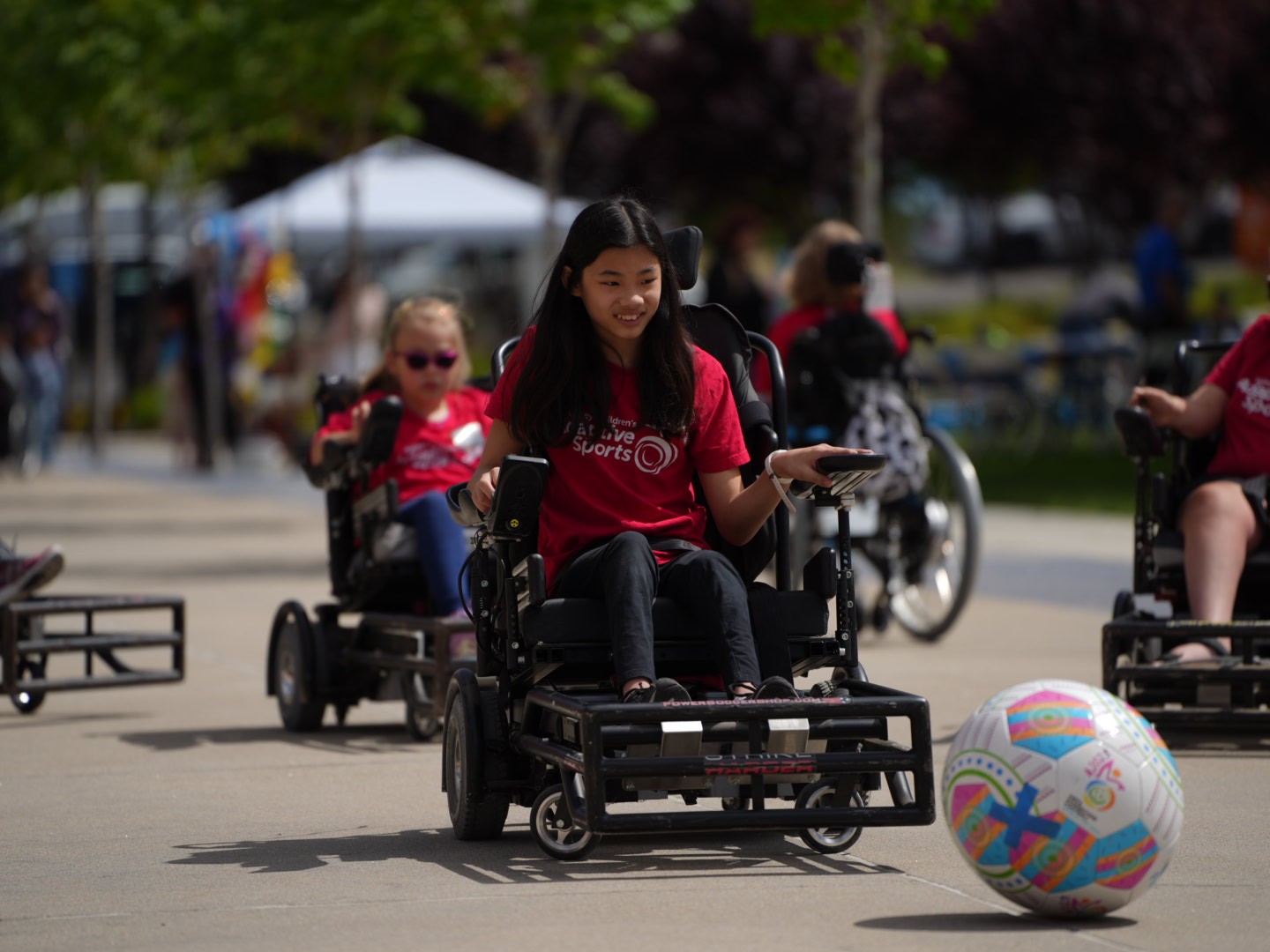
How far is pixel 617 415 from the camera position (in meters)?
5.88

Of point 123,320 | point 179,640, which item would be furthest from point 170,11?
point 123,320

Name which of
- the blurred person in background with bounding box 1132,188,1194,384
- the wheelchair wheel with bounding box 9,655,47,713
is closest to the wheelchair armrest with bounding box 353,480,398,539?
the wheelchair wheel with bounding box 9,655,47,713

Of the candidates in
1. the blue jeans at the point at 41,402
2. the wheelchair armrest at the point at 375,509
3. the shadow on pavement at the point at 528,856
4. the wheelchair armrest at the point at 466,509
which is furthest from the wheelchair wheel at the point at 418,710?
the blue jeans at the point at 41,402

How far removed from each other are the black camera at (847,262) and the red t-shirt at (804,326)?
0.16 meters

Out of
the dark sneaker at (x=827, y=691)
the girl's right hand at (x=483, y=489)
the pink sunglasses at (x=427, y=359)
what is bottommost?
the dark sneaker at (x=827, y=691)

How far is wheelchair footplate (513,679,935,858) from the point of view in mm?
5156

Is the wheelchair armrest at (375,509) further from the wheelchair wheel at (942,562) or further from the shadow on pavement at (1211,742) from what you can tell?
the wheelchair wheel at (942,562)

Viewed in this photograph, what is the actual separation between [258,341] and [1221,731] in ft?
71.9

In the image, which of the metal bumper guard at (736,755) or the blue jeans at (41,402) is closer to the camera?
the metal bumper guard at (736,755)

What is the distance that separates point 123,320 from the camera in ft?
132

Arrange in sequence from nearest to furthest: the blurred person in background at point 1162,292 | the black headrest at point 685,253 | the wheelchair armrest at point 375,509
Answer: the black headrest at point 685,253 < the wheelchair armrest at point 375,509 < the blurred person in background at point 1162,292

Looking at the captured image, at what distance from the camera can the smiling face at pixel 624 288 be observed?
5801 mm

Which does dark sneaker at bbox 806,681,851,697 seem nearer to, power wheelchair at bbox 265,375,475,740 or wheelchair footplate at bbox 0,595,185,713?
power wheelchair at bbox 265,375,475,740

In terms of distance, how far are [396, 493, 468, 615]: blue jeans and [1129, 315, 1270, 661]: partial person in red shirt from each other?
2.30m
